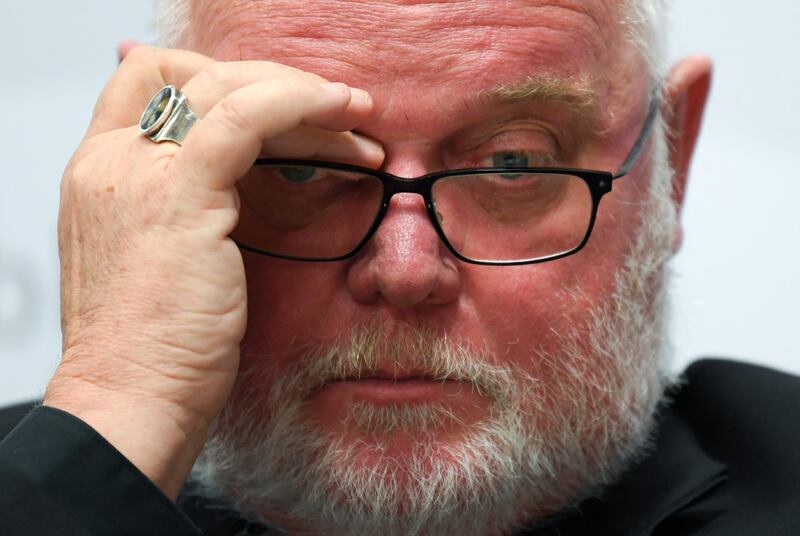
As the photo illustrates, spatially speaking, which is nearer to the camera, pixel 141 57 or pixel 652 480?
pixel 141 57

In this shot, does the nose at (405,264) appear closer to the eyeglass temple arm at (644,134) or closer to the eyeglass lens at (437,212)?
the eyeglass lens at (437,212)

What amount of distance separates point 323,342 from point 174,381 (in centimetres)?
20

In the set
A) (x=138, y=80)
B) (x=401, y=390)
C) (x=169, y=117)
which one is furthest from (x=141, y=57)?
(x=401, y=390)

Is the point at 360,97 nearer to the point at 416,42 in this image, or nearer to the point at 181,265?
the point at 416,42

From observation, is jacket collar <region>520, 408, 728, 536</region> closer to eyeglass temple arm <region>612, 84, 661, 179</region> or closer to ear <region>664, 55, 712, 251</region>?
ear <region>664, 55, 712, 251</region>

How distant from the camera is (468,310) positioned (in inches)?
61.6

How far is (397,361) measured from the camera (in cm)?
152

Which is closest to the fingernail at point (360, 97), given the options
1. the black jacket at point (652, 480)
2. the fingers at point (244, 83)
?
the fingers at point (244, 83)

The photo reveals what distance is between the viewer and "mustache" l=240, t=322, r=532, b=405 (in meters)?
1.52

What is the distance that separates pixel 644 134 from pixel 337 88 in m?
0.55

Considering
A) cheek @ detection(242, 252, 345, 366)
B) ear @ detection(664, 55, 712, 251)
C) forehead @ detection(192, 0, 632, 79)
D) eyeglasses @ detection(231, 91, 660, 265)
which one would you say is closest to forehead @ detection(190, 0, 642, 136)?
forehead @ detection(192, 0, 632, 79)

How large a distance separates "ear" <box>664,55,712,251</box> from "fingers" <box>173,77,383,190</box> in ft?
2.27

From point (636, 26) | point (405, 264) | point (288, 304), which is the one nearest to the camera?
point (405, 264)

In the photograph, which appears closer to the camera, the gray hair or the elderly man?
the elderly man
